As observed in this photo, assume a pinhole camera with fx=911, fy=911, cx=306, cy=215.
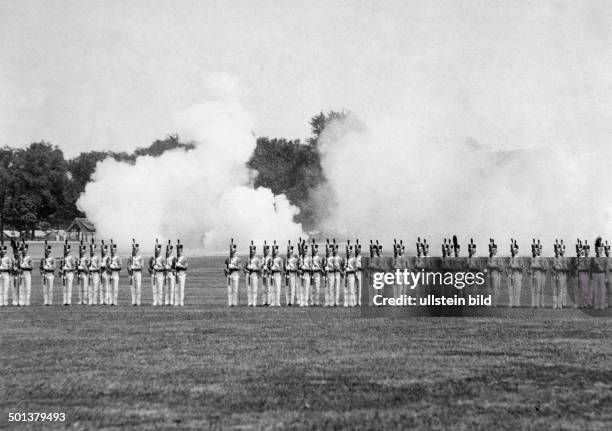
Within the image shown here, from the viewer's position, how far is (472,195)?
246ft

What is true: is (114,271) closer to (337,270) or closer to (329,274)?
(329,274)

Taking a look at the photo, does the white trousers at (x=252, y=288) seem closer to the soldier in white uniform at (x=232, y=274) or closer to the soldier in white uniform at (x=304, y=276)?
the soldier in white uniform at (x=232, y=274)

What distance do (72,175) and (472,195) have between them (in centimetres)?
6617

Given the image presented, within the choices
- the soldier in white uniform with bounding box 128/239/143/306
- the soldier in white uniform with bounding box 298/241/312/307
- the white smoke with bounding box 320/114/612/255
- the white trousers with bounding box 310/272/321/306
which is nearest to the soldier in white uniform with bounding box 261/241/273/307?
the soldier in white uniform with bounding box 298/241/312/307

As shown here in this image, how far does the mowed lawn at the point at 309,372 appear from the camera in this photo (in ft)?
37.1

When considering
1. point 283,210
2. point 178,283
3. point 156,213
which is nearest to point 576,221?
point 283,210

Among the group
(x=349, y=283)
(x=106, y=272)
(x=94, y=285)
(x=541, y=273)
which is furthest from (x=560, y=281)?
(x=94, y=285)

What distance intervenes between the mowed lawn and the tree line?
71783 millimetres

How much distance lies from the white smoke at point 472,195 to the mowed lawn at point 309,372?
154 ft

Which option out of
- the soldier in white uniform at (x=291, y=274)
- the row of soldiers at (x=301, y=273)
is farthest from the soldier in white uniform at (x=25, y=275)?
the soldier in white uniform at (x=291, y=274)

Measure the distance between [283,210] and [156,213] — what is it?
11193 millimetres

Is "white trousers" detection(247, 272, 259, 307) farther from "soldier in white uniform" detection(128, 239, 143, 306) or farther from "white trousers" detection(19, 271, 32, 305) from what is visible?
"white trousers" detection(19, 271, 32, 305)

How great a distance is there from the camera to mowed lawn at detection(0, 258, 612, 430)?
445 inches

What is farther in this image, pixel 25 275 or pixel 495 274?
pixel 25 275
